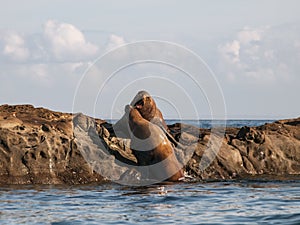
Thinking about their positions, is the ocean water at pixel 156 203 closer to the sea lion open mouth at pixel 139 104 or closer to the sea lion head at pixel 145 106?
the sea lion head at pixel 145 106

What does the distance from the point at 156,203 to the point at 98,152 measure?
409 cm

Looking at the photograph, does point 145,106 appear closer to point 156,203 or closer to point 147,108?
point 147,108

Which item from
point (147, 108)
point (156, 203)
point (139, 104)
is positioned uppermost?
point (139, 104)

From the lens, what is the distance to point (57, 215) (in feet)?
45.5

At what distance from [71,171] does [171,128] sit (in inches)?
189

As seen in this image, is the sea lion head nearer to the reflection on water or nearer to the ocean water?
the ocean water

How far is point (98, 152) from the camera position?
1897 cm

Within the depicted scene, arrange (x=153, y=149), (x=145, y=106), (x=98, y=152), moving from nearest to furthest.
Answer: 1. (x=98, y=152)
2. (x=153, y=149)
3. (x=145, y=106)

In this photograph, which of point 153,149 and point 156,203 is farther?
point 153,149

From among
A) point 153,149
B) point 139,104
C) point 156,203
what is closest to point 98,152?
point 153,149

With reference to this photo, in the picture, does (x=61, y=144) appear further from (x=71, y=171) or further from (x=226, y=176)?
(x=226, y=176)

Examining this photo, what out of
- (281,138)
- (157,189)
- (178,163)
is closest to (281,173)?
(281,138)

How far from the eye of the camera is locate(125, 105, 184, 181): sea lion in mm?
18922

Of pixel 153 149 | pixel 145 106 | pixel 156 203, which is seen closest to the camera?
pixel 156 203
